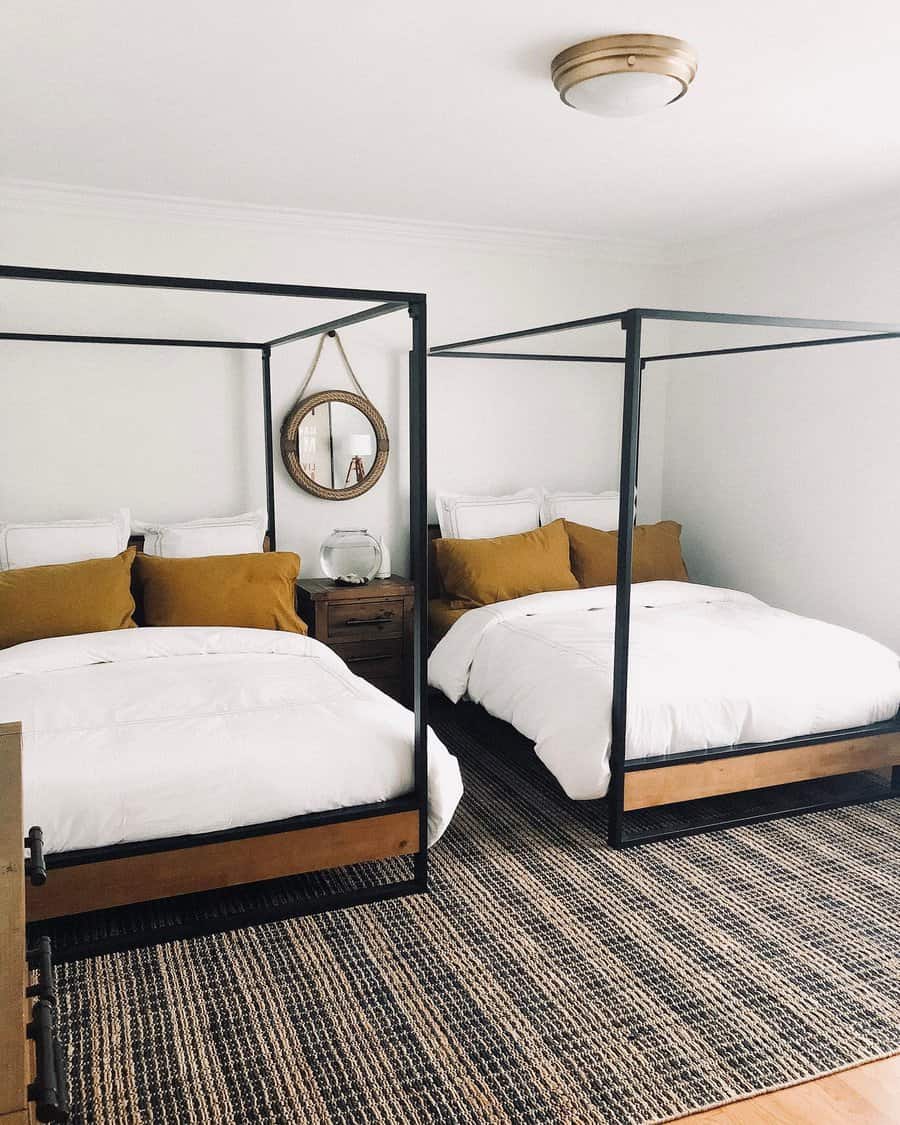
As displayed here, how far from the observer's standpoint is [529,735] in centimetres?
349

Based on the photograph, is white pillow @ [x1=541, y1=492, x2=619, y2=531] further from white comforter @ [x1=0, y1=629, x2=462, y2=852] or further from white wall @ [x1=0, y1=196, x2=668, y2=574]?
white comforter @ [x1=0, y1=629, x2=462, y2=852]

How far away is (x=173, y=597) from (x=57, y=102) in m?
1.85

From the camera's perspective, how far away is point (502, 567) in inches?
182

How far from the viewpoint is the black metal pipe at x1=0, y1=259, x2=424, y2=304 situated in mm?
2215

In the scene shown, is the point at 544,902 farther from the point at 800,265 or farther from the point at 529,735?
the point at 800,265

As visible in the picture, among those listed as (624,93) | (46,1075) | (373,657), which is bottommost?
(373,657)

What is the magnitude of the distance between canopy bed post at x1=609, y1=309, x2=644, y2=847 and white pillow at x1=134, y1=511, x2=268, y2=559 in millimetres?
1894

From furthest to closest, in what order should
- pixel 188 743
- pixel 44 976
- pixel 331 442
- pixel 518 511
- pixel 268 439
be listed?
1. pixel 518 511
2. pixel 331 442
3. pixel 268 439
4. pixel 188 743
5. pixel 44 976

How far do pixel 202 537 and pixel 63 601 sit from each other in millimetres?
770

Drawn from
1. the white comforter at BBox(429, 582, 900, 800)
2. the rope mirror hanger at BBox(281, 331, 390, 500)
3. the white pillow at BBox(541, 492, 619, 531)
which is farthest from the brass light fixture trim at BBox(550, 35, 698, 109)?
the white pillow at BBox(541, 492, 619, 531)

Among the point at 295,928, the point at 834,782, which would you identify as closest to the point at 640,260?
the point at 834,782

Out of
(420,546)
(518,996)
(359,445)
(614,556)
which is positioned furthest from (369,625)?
(518,996)

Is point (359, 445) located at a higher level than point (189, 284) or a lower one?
lower

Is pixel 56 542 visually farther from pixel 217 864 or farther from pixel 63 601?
pixel 217 864
